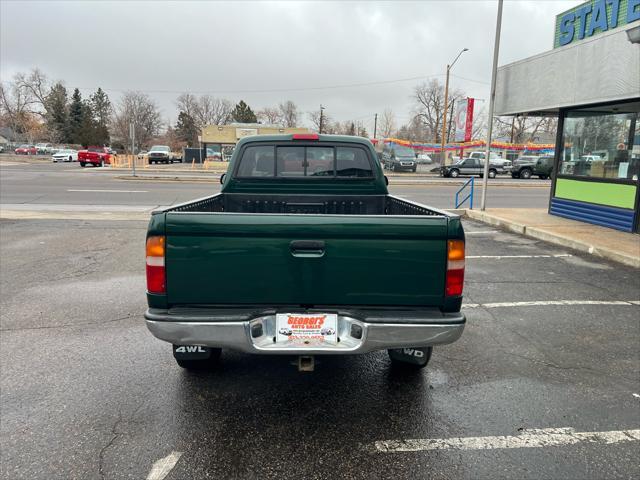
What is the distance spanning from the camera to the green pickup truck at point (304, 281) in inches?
106

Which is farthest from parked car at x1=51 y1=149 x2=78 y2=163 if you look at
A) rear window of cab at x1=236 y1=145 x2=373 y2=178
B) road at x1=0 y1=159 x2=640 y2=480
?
rear window of cab at x1=236 y1=145 x2=373 y2=178

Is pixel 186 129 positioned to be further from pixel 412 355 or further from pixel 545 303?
pixel 412 355

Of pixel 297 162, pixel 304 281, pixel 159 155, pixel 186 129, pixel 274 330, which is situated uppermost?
pixel 186 129

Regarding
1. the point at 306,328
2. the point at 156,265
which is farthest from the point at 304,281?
the point at 156,265

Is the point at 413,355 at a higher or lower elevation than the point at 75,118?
lower

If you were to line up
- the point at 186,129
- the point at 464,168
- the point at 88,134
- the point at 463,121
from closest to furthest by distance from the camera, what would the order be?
the point at 463,121 → the point at 464,168 → the point at 88,134 → the point at 186,129

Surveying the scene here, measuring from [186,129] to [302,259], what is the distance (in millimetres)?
100972

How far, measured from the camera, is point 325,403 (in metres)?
3.31

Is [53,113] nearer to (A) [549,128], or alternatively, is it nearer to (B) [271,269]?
(A) [549,128]

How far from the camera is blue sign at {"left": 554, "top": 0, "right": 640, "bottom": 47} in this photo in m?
9.08

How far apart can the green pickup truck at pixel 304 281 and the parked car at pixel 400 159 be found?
3915 centimetres

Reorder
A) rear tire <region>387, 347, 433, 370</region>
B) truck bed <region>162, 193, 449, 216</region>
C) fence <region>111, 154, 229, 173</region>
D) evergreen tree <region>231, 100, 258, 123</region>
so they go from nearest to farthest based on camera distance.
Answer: rear tire <region>387, 347, 433, 370</region>
truck bed <region>162, 193, 449, 216</region>
fence <region>111, 154, 229, 173</region>
evergreen tree <region>231, 100, 258, 123</region>

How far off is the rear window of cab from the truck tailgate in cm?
211

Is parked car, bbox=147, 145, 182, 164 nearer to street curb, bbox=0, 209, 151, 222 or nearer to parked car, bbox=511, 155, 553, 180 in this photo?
parked car, bbox=511, 155, 553, 180
